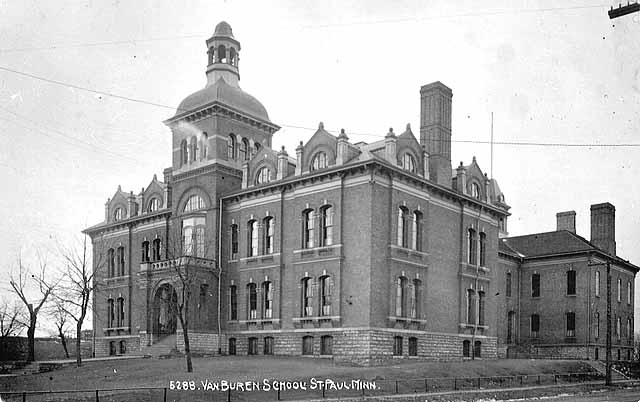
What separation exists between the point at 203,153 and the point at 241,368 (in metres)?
18.4

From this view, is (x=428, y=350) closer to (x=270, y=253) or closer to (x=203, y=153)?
(x=270, y=253)

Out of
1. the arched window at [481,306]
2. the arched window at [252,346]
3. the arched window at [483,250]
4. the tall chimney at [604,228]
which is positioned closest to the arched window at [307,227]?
the arched window at [252,346]

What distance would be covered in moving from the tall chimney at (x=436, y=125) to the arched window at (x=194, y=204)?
15.3 meters

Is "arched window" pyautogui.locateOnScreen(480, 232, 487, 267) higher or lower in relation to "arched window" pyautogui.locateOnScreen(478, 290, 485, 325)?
higher

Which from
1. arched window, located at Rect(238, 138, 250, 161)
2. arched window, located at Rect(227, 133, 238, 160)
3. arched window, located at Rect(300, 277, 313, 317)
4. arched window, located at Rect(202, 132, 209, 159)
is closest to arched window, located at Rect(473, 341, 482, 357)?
arched window, located at Rect(300, 277, 313, 317)

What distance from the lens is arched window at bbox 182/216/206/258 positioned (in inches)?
1801

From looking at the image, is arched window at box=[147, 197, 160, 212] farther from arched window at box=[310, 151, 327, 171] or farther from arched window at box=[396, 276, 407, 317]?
arched window at box=[396, 276, 407, 317]

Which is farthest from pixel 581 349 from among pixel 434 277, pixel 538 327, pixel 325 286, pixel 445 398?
pixel 445 398

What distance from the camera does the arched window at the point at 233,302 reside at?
44.5 meters

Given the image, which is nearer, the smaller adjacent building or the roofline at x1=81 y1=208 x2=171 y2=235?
the roofline at x1=81 y1=208 x2=171 y2=235

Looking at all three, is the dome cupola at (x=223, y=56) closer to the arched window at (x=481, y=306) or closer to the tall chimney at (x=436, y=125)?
the tall chimney at (x=436, y=125)

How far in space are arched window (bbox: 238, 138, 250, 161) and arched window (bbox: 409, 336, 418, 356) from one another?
16818mm

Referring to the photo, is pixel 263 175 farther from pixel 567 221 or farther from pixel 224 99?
pixel 567 221

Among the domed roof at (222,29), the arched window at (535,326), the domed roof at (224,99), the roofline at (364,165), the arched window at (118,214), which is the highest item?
the domed roof at (222,29)
